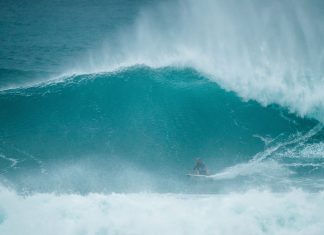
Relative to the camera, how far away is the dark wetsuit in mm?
14078

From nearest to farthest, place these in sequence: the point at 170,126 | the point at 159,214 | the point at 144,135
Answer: the point at 159,214
the point at 144,135
the point at 170,126

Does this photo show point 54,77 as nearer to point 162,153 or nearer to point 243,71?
point 162,153

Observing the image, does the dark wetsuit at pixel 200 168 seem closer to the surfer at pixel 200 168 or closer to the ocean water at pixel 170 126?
the surfer at pixel 200 168

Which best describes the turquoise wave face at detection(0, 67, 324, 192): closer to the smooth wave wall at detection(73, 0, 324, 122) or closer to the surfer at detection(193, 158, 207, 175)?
the surfer at detection(193, 158, 207, 175)

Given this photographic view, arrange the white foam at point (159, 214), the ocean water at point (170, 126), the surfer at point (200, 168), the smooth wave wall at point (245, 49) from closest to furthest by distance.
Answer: the white foam at point (159, 214), the ocean water at point (170, 126), the surfer at point (200, 168), the smooth wave wall at point (245, 49)

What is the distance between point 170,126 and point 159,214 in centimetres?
597

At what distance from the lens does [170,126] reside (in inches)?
673

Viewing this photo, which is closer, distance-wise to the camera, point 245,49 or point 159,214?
point 159,214

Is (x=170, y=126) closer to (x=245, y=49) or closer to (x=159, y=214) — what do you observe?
(x=159, y=214)

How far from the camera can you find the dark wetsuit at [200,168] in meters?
14.1

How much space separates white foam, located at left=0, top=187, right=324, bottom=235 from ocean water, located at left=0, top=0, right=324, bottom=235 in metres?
0.04

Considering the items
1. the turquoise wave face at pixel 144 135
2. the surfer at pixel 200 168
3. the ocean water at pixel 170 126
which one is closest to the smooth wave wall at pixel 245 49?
the ocean water at pixel 170 126

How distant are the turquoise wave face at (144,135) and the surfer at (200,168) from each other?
1.72 feet

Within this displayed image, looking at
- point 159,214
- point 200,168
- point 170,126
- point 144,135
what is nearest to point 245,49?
point 170,126
